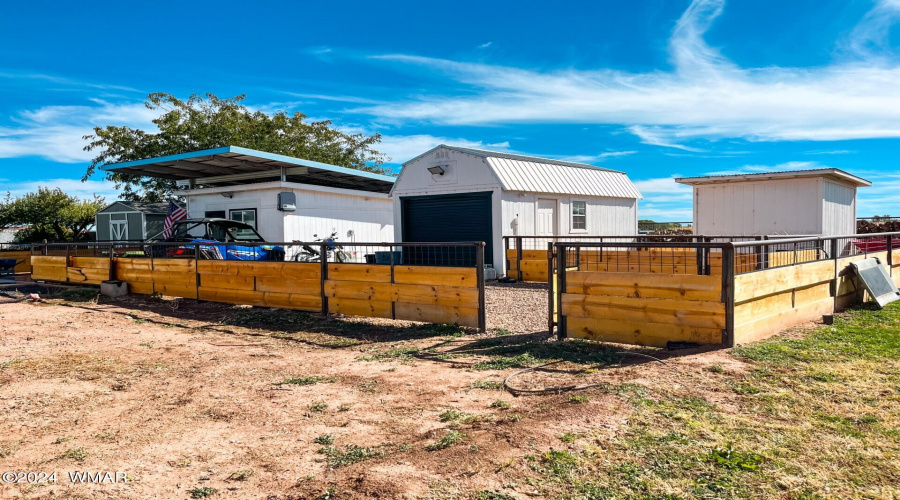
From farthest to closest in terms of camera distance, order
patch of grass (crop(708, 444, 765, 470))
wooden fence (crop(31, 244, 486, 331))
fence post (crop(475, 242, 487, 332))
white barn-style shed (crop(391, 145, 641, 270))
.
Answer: white barn-style shed (crop(391, 145, 641, 270)) → wooden fence (crop(31, 244, 486, 331)) → fence post (crop(475, 242, 487, 332)) → patch of grass (crop(708, 444, 765, 470))

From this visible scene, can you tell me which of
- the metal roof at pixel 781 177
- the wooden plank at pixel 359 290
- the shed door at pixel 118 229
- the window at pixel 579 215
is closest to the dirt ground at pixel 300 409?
the wooden plank at pixel 359 290

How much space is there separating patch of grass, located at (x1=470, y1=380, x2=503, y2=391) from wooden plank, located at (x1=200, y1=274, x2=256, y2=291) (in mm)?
6285

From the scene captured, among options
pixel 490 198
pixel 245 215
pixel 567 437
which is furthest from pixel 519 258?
pixel 567 437

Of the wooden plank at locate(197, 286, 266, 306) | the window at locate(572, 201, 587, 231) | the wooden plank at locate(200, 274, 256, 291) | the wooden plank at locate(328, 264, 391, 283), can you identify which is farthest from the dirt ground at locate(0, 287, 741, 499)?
the window at locate(572, 201, 587, 231)

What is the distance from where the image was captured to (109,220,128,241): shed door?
83.9ft

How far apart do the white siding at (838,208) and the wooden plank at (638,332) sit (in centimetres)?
1173

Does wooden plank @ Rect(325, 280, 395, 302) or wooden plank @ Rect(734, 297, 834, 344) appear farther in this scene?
wooden plank @ Rect(325, 280, 395, 302)

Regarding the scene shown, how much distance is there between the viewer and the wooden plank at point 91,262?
1334cm

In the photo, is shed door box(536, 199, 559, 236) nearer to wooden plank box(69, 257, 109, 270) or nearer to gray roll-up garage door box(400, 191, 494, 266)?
gray roll-up garage door box(400, 191, 494, 266)

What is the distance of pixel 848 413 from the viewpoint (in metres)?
3.96

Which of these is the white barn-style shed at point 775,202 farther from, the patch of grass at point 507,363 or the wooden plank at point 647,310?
the patch of grass at point 507,363

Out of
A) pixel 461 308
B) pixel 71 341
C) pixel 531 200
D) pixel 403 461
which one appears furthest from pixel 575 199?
pixel 403 461

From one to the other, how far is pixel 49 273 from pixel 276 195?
6.34m

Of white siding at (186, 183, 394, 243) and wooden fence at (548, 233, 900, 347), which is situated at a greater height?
white siding at (186, 183, 394, 243)
